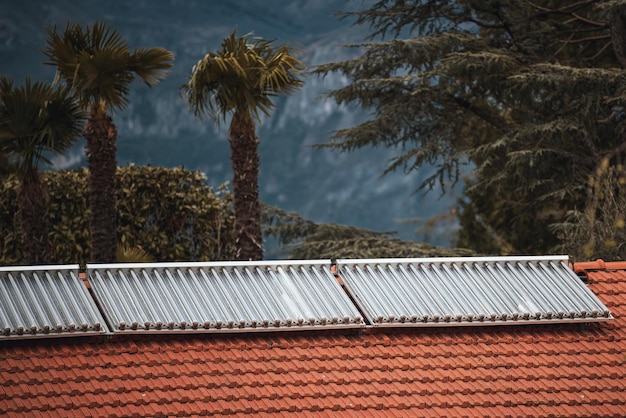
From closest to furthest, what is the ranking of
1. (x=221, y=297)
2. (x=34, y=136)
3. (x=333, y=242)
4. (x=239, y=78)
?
(x=221, y=297)
(x=34, y=136)
(x=239, y=78)
(x=333, y=242)

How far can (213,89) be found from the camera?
20875 millimetres

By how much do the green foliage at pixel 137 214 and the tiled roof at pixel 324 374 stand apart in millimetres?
12755

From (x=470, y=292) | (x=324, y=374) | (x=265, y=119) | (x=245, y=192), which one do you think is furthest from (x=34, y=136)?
(x=265, y=119)

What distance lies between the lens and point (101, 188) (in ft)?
67.7

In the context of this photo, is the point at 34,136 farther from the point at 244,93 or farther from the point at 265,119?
the point at 265,119

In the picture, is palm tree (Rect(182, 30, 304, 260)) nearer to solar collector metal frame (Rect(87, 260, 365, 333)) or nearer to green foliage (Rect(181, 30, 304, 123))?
green foliage (Rect(181, 30, 304, 123))

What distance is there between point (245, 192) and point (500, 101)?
40.3 ft

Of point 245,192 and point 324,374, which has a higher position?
point 245,192

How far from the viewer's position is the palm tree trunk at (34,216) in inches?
797

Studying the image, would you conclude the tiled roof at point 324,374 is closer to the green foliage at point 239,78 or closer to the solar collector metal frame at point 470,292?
the solar collector metal frame at point 470,292

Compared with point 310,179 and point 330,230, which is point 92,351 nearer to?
point 330,230

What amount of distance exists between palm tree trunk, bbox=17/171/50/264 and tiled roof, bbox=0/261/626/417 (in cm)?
1107

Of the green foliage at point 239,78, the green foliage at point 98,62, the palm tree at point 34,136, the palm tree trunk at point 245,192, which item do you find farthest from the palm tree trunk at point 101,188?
the palm tree trunk at point 245,192

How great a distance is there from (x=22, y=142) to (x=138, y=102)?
53.3 metres
